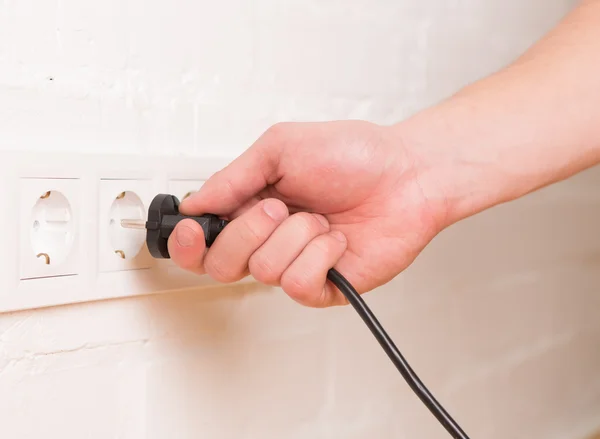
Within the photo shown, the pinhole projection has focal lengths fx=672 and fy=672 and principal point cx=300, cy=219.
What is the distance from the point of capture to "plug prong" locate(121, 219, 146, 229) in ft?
1.95

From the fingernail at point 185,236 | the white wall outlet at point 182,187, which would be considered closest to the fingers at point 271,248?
the fingernail at point 185,236

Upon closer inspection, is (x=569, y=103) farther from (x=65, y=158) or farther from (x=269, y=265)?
(x=65, y=158)

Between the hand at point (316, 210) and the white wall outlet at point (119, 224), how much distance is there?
6 cm

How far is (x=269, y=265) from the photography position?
552mm

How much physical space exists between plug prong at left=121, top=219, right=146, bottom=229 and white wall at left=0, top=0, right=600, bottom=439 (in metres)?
0.07

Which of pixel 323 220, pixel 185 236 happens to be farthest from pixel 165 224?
pixel 323 220

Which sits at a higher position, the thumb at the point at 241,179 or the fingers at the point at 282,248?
the thumb at the point at 241,179

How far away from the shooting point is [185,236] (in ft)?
1.77

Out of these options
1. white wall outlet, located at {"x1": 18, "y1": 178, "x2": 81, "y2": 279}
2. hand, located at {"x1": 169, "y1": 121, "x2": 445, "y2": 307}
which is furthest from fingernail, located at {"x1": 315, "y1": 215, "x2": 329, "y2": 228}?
white wall outlet, located at {"x1": 18, "y1": 178, "x2": 81, "y2": 279}

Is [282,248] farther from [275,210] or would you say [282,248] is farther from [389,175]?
[389,175]

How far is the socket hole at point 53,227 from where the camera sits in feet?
1.81

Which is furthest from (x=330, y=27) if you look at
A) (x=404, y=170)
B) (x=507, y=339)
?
(x=507, y=339)

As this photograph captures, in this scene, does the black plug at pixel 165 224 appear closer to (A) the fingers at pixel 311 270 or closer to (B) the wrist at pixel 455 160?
(A) the fingers at pixel 311 270

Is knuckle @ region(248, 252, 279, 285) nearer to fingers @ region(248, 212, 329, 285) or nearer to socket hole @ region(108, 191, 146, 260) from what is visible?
fingers @ region(248, 212, 329, 285)
